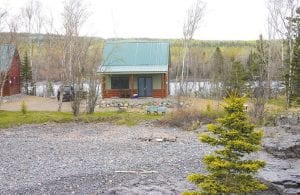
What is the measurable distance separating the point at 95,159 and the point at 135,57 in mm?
22450

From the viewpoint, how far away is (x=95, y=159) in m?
15.5

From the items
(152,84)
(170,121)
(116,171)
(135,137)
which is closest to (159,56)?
(152,84)

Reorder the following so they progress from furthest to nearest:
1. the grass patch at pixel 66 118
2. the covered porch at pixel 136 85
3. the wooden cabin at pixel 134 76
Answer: the covered porch at pixel 136 85
the wooden cabin at pixel 134 76
the grass patch at pixel 66 118

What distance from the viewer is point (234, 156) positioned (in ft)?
27.9

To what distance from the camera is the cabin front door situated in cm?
3647

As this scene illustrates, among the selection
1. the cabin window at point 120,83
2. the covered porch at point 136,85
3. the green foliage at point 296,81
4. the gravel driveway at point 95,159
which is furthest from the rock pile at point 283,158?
the cabin window at point 120,83

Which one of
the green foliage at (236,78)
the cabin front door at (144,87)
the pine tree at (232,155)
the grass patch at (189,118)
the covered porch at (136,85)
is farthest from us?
the green foliage at (236,78)

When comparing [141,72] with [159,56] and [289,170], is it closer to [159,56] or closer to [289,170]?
[159,56]

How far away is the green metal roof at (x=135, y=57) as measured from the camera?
116 feet

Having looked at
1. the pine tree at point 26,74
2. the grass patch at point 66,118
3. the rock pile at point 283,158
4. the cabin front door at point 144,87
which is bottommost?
the rock pile at point 283,158

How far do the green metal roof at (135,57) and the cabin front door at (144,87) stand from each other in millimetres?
1237

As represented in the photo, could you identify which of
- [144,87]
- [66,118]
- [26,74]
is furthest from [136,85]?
[26,74]

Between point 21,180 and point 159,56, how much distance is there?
84.5ft

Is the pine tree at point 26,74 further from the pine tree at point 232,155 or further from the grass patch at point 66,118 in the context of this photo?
the pine tree at point 232,155
